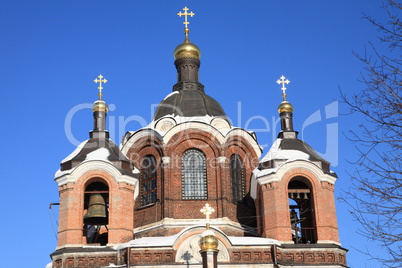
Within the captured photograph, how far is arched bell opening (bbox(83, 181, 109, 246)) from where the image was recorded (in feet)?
71.0

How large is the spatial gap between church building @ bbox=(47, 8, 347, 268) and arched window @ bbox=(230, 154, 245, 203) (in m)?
0.04

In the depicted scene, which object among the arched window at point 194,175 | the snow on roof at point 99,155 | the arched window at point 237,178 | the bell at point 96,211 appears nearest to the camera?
the bell at point 96,211

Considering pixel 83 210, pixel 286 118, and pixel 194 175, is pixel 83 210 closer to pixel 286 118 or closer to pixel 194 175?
pixel 194 175

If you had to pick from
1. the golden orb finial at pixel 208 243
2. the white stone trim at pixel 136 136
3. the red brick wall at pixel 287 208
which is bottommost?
the golden orb finial at pixel 208 243

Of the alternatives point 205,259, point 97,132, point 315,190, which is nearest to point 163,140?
point 97,132

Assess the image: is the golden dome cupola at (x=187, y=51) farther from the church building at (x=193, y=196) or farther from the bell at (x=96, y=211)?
the bell at (x=96, y=211)

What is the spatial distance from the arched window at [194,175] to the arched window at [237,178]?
109 cm

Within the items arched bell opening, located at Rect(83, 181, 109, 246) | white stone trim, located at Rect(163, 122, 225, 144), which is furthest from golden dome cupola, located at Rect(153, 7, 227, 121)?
arched bell opening, located at Rect(83, 181, 109, 246)

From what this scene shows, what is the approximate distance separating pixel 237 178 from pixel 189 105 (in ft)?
11.5

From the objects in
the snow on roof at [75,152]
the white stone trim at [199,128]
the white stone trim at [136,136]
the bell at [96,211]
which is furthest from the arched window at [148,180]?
the snow on roof at [75,152]

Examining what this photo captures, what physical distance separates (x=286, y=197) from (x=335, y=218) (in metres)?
1.75

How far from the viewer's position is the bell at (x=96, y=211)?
21531 millimetres

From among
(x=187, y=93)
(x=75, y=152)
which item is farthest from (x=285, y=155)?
(x=75, y=152)

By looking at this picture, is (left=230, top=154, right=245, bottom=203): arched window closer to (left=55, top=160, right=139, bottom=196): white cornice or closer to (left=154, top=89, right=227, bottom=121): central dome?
(left=154, top=89, right=227, bottom=121): central dome
